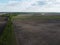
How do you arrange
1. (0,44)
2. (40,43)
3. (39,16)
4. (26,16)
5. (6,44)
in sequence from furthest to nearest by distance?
(39,16) < (26,16) < (40,43) < (6,44) < (0,44)

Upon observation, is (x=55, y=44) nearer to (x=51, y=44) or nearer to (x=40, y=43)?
(x=51, y=44)

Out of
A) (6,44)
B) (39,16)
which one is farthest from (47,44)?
(39,16)

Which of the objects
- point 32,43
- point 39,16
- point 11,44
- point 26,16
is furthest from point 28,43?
point 39,16

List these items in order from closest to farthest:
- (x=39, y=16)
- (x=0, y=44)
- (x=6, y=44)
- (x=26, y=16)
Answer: (x=0, y=44) < (x=6, y=44) < (x=26, y=16) < (x=39, y=16)

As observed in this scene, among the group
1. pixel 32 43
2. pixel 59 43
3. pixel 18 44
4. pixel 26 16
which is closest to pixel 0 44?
pixel 18 44

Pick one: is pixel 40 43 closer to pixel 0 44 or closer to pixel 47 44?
pixel 47 44

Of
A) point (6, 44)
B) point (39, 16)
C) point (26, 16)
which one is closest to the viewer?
point (6, 44)

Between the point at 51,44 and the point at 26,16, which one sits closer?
the point at 51,44

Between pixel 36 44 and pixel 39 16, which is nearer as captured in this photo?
pixel 36 44

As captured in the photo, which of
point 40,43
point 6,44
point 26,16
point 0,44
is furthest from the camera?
point 26,16
